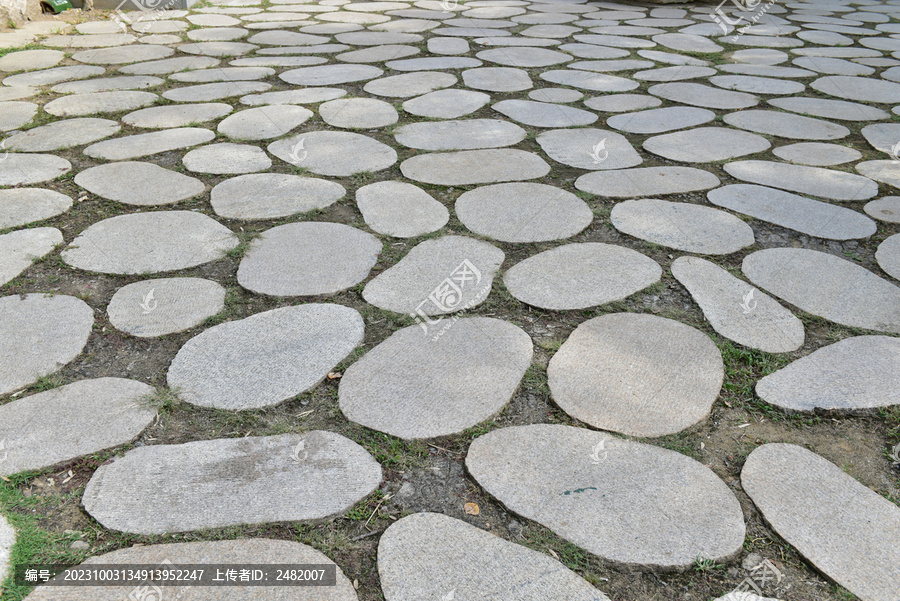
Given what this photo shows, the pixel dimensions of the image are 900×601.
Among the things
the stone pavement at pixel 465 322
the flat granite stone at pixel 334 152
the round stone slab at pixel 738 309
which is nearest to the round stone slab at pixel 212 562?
the stone pavement at pixel 465 322

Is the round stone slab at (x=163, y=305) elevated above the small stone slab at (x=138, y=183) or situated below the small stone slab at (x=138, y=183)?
below

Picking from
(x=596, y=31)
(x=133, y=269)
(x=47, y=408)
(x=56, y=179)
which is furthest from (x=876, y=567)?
(x=596, y=31)

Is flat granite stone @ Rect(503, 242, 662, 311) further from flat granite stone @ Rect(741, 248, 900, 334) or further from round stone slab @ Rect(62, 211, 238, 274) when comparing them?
round stone slab @ Rect(62, 211, 238, 274)

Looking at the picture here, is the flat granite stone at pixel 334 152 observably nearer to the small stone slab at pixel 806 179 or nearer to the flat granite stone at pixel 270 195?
the flat granite stone at pixel 270 195

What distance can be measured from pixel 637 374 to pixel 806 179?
1250mm

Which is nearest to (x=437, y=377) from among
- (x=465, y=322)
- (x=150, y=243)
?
(x=465, y=322)

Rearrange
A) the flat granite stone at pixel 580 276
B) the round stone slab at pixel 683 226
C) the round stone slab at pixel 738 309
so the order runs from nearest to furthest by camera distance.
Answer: the round stone slab at pixel 738 309, the flat granite stone at pixel 580 276, the round stone slab at pixel 683 226

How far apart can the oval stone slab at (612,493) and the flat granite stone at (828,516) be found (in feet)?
0.22

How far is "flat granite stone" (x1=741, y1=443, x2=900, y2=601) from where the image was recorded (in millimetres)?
888

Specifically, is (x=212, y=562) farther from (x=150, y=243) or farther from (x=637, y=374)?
(x=150, y=243)

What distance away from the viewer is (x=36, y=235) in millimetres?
1687

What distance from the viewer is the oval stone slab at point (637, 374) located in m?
1.15

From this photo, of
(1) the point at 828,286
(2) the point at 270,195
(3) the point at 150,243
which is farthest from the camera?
(2) the point at 270,195

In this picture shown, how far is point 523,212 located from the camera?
1838 mm
